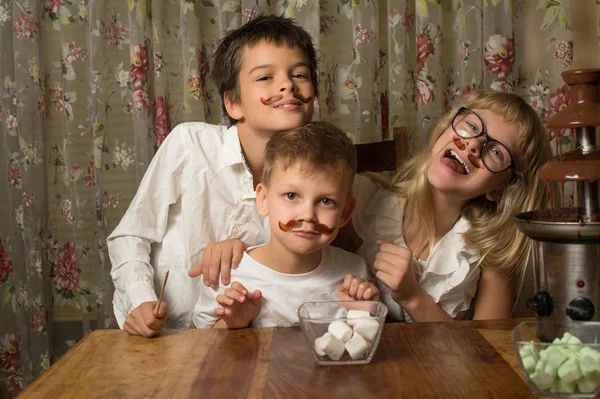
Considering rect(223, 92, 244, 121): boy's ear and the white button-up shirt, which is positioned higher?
rect(223, 92, 244, 121): boy's ear

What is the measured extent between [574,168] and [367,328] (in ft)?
1.44

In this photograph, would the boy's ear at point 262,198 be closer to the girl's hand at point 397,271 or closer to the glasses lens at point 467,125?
the girl's hand at point 397,271

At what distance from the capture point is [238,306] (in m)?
1.45

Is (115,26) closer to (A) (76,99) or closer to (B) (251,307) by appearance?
(A) (76,99)

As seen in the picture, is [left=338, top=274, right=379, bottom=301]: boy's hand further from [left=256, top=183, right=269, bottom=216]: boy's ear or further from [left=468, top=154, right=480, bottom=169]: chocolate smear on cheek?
[left=468, top=154, right=480, bottom=169]: chocolate smear on cheek

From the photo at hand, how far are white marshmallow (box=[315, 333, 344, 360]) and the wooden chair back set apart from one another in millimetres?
976

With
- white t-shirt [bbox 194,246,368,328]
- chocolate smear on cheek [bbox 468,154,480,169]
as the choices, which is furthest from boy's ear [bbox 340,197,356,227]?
chocolate smear on cheek [bbox 468,154,480,169]

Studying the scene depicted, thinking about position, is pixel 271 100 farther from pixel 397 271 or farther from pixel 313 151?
pixel 397 271

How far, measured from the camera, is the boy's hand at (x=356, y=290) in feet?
4.90

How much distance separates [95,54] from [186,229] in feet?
2.88

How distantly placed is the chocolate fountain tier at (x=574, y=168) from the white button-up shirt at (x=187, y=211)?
80 centimetres

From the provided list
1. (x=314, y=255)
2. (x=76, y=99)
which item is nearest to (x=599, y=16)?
(x=314, y=255)

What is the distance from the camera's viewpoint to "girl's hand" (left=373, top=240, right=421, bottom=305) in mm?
1645

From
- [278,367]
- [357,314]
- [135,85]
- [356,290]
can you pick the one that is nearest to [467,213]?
[356,290]
